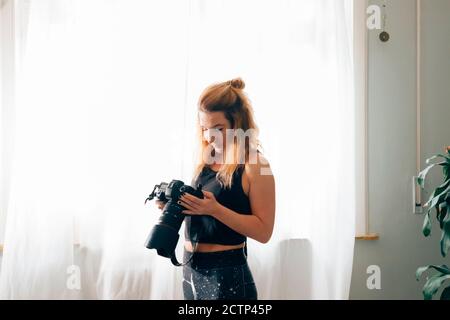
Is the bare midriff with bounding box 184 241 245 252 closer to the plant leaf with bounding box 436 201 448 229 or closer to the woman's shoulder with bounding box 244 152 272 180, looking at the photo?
the woman's shoulder with bounding box 244 152 272 180

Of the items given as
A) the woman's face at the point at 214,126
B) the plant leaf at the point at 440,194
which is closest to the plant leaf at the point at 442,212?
the plant leaf at the point at 440,194

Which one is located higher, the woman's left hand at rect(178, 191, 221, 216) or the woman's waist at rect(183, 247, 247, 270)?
the woman's left hand at rect(178, 191, 221, 216)

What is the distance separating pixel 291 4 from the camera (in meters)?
2.16

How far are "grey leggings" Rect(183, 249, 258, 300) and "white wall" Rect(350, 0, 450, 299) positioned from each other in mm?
1033

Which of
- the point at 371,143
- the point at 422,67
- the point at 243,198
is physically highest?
the point at 422,67

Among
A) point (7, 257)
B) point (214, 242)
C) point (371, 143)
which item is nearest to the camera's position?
point (214, 242)

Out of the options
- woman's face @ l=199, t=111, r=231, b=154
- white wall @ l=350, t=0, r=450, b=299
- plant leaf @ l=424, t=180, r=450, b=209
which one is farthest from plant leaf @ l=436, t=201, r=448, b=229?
woman's face @ l=199, t=111, r=231, b=154

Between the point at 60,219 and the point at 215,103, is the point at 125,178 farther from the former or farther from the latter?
the point at 215,103

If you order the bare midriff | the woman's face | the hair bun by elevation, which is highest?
the hair bun

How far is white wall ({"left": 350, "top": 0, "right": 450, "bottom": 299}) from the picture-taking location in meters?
2.27

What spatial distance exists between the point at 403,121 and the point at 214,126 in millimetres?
1141

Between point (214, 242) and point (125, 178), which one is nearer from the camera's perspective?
point (214, 242)

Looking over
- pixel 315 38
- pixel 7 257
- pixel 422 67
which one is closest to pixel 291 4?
pixel 315 38
